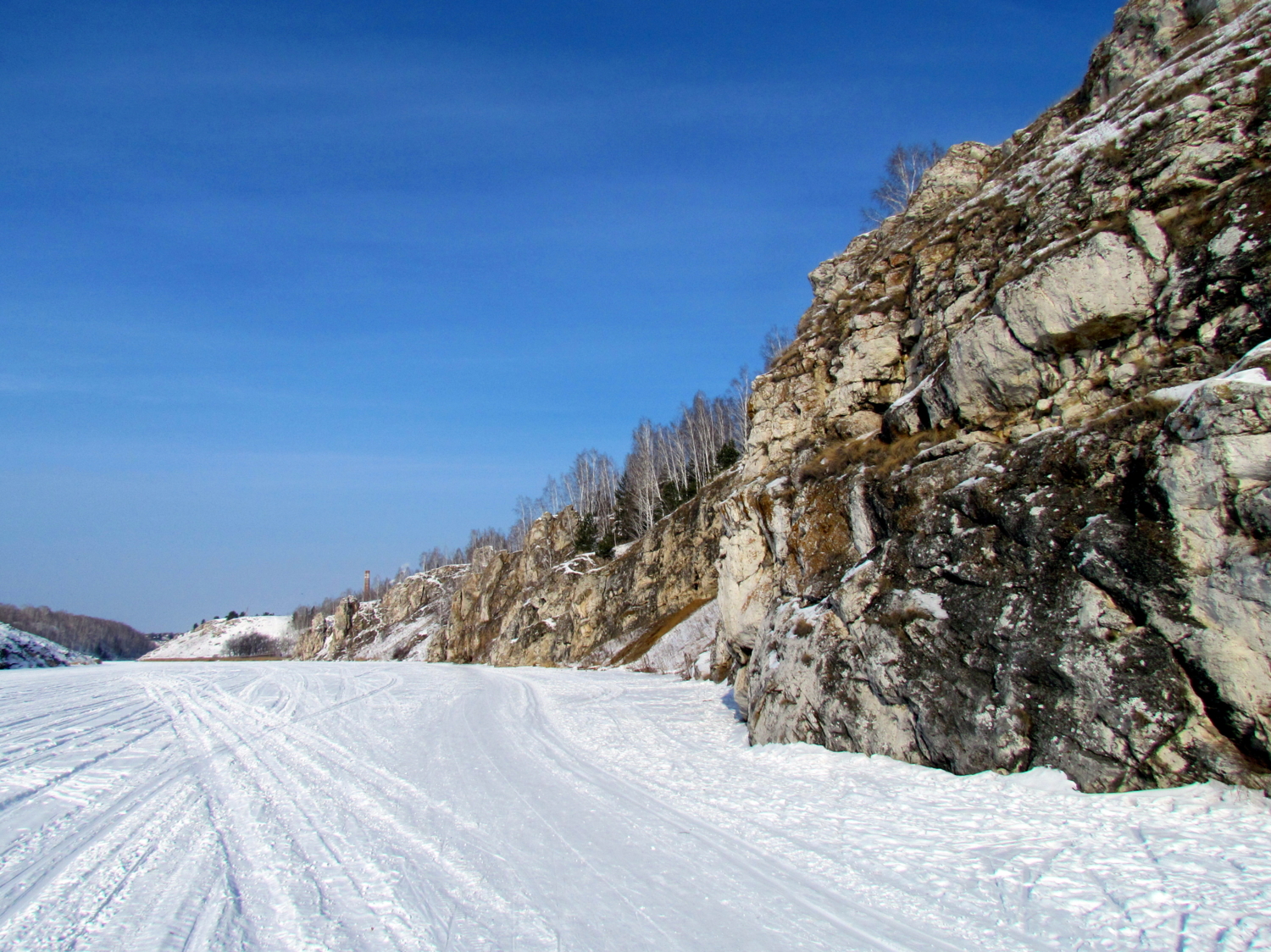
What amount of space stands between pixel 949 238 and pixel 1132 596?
46.4 feet

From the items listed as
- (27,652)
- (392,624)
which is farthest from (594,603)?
(392,624)

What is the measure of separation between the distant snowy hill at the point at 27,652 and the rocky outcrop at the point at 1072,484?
51.3 metres

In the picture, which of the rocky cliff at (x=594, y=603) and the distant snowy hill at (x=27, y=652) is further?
the distant snowy hill at (x=27, y=652)

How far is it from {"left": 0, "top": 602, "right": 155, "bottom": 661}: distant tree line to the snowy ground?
16953cm

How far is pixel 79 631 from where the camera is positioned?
169 meters

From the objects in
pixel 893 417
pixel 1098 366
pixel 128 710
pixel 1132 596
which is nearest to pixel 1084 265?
pixel 1098 366

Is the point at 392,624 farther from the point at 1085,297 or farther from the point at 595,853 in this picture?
the point at 1085,297

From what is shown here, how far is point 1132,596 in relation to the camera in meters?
9.20

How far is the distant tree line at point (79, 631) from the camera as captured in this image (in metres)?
150

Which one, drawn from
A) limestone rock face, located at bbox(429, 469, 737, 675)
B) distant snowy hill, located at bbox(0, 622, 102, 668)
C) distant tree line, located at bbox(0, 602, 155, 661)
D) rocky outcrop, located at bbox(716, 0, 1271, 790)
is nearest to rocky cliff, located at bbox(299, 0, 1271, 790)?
rocky outcrop, located at bbox(716, 0, 1271, 790)

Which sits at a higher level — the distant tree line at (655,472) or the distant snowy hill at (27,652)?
the distant tree line at (655,472)

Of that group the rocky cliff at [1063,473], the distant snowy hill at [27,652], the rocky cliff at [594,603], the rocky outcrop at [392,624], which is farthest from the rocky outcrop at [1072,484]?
the rocky outcrop at [392,624]

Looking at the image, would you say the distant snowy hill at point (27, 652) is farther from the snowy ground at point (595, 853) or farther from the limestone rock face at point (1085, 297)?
the limestone rock face at point (1085, 297)

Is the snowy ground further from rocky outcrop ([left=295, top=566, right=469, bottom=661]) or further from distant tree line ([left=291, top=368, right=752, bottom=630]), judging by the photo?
rocky outcrop ([left=295, top=566, right=469, bottom=661])
